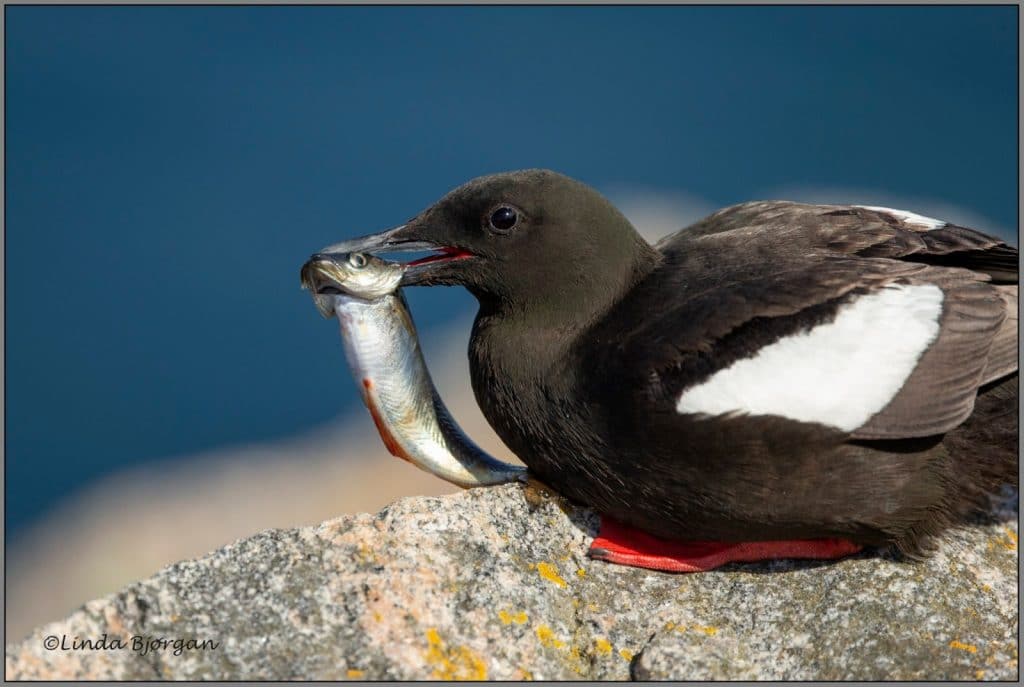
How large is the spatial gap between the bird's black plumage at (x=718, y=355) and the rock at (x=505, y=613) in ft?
0.72

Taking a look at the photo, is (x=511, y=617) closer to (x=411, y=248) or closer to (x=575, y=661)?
(x=575, y=661)

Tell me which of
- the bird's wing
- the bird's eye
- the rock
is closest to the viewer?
the rock

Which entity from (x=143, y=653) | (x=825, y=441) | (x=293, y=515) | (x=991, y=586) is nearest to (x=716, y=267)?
(x=825, y=441)

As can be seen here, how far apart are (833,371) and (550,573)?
129cm

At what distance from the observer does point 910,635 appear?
12.6ft

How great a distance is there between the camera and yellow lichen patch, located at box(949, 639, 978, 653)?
3818 mm

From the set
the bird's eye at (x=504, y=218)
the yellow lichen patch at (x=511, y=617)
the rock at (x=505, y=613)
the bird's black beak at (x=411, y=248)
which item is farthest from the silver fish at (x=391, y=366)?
the yellow lichen patch at (x=511, y=617)

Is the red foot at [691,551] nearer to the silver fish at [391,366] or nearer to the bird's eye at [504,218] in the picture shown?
the silver fish at [391,366]

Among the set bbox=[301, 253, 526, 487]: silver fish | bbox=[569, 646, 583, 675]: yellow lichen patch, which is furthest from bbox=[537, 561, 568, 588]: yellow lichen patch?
bbox=[301, 253, 526, 487]: silver fish

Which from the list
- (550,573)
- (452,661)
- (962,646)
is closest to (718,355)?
(550,573)

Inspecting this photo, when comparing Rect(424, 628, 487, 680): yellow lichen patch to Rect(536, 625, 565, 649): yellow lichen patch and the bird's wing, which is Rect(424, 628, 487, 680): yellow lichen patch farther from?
the bird's wing

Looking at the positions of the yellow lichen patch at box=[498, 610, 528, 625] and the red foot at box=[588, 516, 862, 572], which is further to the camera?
the red foot at box=[588, 516, 862, 572]

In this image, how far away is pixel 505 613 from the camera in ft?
12.5

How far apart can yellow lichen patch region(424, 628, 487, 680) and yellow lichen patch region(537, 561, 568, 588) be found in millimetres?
557
